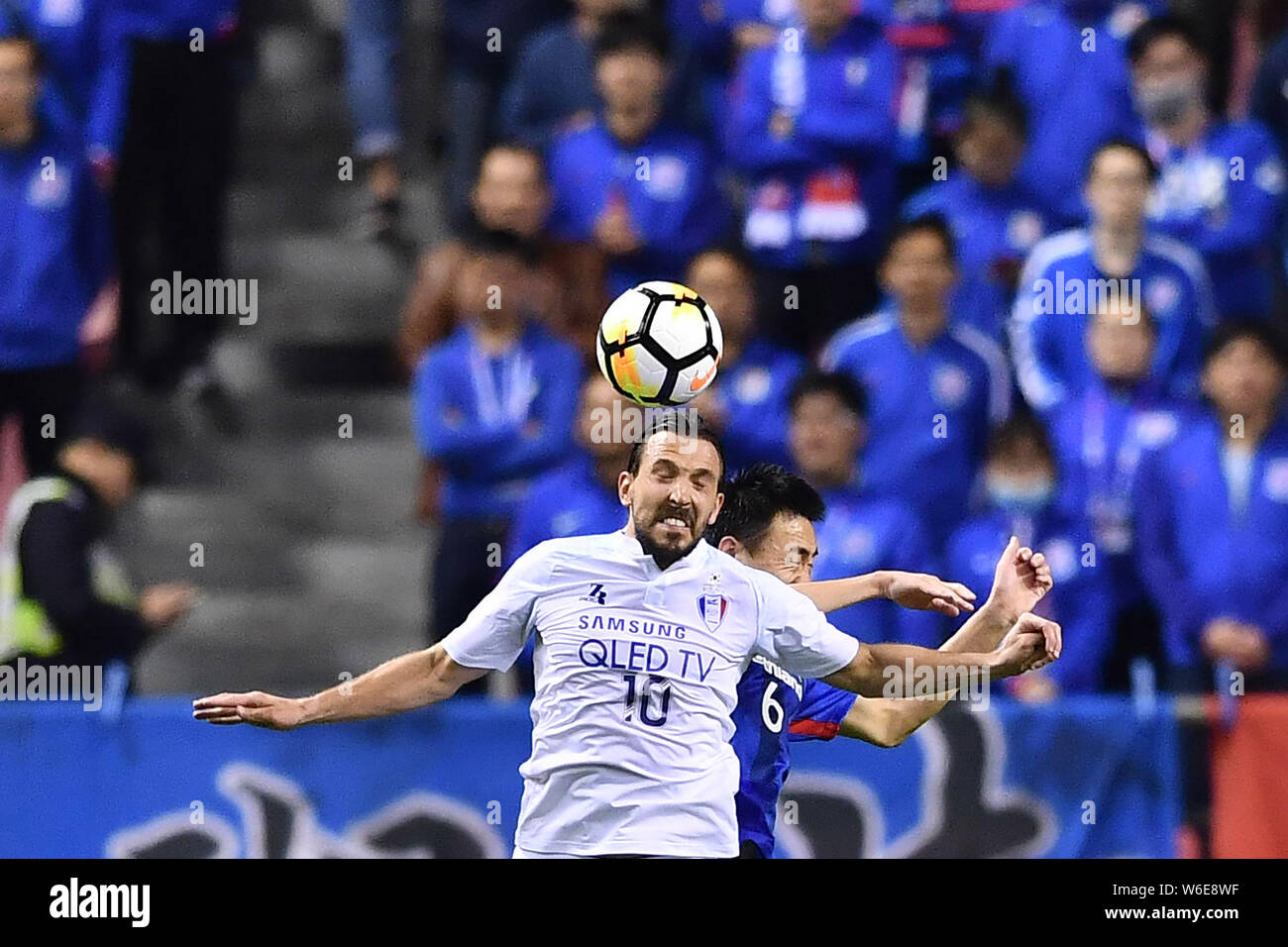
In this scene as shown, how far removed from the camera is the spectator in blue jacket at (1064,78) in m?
9.51

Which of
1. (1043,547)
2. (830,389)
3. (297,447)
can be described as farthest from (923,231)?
(297,447)

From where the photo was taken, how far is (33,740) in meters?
8.04

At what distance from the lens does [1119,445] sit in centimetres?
882

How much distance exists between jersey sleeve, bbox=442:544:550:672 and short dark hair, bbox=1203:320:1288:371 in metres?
3.62

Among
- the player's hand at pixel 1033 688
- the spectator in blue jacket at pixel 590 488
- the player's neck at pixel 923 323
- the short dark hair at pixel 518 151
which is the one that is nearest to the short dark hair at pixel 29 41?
the short dark hair at pixel 518 151

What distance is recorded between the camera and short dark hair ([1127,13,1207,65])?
31.3 ft

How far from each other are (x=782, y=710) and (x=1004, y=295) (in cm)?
328

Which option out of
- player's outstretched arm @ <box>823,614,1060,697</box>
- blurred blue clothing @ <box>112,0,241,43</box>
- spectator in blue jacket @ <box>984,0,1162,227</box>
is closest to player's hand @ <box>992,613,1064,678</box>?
player's outstretched arm @ <box>823,614,1060,697</box>

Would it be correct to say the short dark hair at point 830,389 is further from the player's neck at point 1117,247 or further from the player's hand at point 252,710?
the player's hand at point 252,710

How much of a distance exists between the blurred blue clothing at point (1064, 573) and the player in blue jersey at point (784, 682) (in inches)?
82.4

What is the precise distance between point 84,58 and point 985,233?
3756 mm

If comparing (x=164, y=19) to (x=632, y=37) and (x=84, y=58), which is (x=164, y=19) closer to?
(x=84, y=58)

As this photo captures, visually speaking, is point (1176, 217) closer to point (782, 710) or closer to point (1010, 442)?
point (1010, 442)

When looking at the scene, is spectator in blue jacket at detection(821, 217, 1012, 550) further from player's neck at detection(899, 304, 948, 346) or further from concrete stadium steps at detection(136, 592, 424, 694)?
concrete stadium steps at detection(136, 592, 424, 694)
